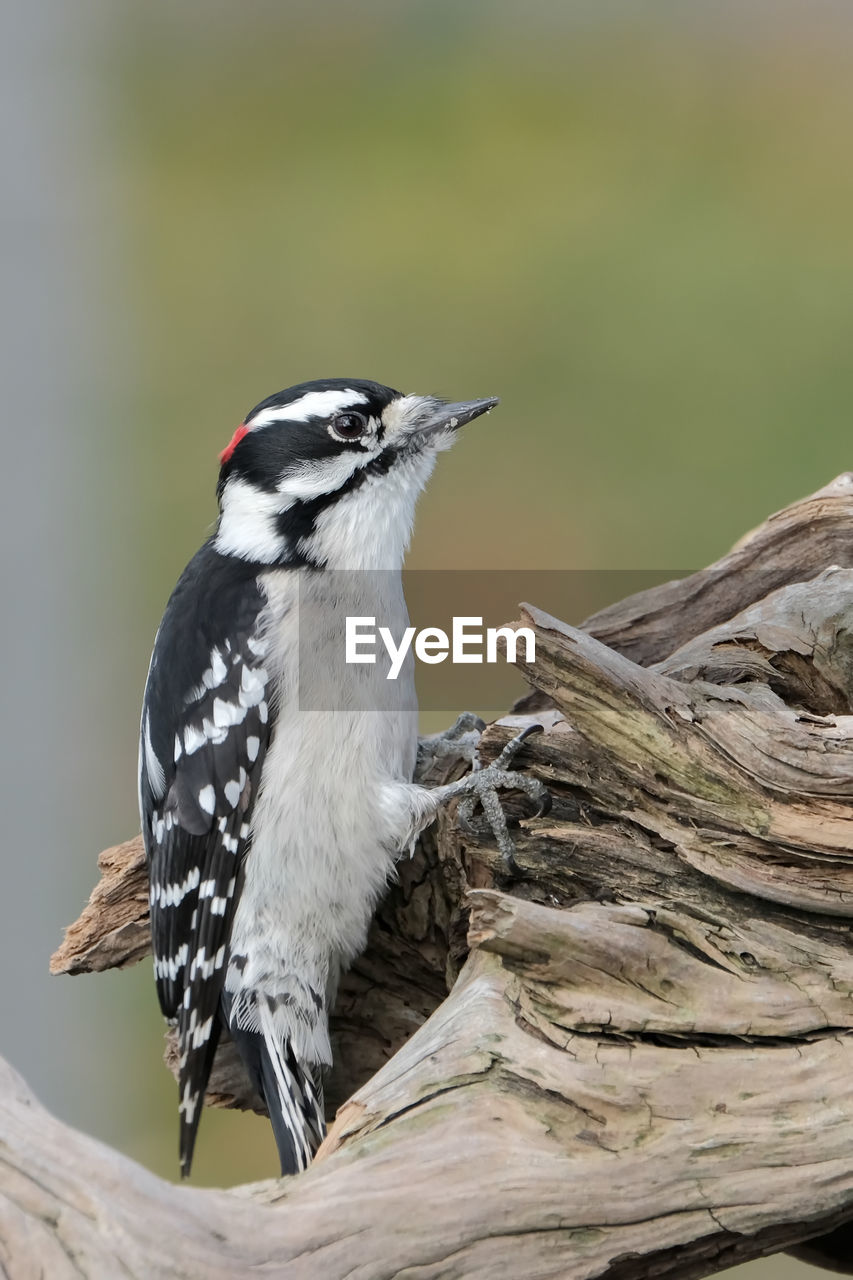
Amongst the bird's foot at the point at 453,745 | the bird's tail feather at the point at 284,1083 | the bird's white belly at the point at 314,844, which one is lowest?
the bird's tail feather at the point at 284,1083

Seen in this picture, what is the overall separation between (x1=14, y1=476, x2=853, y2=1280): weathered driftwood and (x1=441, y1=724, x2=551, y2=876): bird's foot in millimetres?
26

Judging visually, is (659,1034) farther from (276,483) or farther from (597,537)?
(597,537)

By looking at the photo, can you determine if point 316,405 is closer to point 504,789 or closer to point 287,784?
point 287,784

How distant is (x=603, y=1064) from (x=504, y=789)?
439mm

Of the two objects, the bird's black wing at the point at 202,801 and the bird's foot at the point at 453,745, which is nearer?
the bird's black wing at the point at 202,801

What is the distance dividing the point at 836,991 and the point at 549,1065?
37 centimetres

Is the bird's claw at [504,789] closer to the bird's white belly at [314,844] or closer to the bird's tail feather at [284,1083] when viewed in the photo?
the bird's white belly at [314,844]

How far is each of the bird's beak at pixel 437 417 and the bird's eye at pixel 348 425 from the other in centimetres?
9

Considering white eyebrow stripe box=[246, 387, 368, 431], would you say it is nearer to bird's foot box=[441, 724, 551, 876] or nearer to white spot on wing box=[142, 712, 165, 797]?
white spot on wing box=[142, 712, 165, 797]

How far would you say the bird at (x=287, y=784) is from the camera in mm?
2047

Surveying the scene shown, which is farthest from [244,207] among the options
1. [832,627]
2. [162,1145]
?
[832,627]

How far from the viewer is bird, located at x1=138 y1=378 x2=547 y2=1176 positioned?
2.05 metres

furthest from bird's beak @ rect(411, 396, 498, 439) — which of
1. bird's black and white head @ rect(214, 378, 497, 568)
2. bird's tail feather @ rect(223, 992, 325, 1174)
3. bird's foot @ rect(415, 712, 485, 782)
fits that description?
bird's tail feather @ rect(223, 992, 325, 1174)

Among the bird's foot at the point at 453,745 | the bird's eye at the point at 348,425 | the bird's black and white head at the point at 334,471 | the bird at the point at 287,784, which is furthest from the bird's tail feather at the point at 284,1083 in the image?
the bird's eye at the point at 348,425
